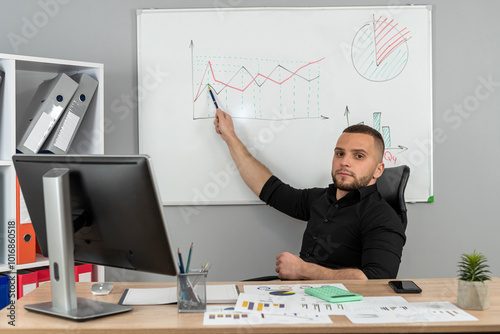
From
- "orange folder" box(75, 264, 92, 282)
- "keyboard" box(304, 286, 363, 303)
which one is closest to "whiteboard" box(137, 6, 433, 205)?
"orange folder" box(75, 264, 92, 282)

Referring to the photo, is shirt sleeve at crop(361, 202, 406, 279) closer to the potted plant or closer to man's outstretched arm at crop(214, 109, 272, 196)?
the potted plant

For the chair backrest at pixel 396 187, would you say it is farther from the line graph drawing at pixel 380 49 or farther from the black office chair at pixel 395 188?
the line graph drawing at pixel 380 49

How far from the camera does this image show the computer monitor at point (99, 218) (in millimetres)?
1368

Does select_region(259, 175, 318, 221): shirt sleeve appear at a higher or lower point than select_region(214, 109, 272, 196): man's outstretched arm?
lower

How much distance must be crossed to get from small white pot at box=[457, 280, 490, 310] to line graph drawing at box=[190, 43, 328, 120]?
1.56 m

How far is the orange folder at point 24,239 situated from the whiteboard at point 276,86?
2.38 ft

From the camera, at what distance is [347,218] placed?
7.72 ft

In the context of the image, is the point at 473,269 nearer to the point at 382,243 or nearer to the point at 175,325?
the point at 382,243

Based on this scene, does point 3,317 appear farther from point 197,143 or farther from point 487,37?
point 487,37

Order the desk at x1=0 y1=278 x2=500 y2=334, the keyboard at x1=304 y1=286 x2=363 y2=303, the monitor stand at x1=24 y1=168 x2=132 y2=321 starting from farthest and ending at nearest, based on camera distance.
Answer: the keyboard at x1=304 y1=286 x2=363 y2=303
the monitor stand at x1=24 y1=168 x2=132 y2=321
the desk at x1=0 y1=278 x2=500 y2=334

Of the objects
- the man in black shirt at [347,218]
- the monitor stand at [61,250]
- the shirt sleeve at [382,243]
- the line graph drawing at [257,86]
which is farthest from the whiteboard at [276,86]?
the monitor stand at [61,250]

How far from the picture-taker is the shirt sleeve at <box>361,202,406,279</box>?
2.02 m

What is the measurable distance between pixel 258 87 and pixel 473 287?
1725 mm

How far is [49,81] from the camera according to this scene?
8.71 ft
